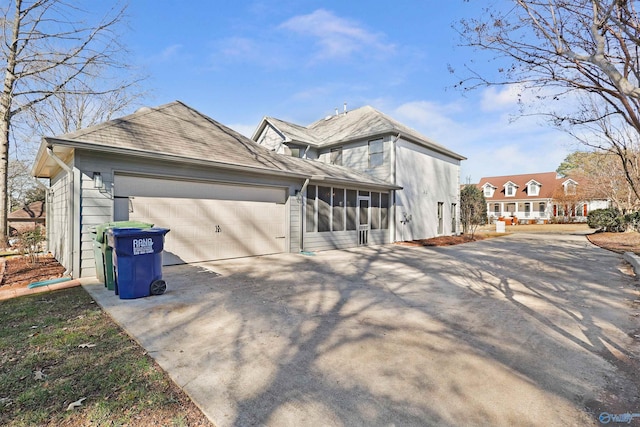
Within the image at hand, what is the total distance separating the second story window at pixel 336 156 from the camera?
15634mm

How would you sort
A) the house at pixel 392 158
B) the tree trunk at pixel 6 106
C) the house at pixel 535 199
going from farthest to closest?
the house at pixel 535 199 < the house at pixel 392 158 < the tree trunk at pixel 6 106

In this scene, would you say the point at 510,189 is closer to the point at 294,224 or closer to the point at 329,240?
the point at 329,240

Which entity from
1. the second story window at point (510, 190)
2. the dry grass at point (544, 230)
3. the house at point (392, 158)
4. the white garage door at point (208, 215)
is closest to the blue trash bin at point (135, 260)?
the white garage door at point (208, 215)

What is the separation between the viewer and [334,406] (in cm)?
217

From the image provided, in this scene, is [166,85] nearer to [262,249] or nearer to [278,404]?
[262,249]

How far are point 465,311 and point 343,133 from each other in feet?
41.7

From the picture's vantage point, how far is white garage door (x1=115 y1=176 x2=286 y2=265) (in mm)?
6945

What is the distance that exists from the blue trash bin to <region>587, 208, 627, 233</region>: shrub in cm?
2357

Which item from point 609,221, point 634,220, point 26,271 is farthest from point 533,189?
point 26,271

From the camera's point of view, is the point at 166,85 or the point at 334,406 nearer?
the point at 334,406

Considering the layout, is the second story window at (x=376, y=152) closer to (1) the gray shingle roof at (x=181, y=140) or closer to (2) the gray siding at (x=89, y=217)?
(1) the gray shingle roof at (x=181, y=140)

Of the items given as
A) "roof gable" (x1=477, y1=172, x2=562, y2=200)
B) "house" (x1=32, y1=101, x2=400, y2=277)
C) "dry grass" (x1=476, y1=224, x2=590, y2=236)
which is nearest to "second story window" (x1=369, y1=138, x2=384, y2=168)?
"house" (x1=32, y1=101, x2=400, y2=277)

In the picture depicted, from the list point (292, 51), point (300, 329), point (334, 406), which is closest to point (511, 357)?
point (334, 406)

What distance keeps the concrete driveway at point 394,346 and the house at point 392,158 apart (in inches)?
251
